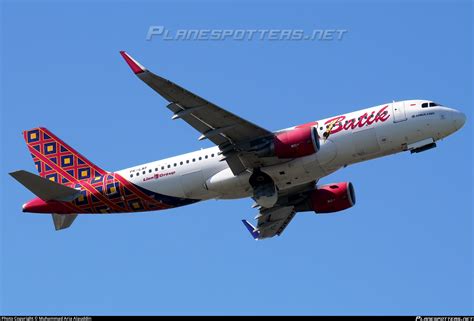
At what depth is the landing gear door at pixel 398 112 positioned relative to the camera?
5528 cm

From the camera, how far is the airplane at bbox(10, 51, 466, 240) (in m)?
54.3

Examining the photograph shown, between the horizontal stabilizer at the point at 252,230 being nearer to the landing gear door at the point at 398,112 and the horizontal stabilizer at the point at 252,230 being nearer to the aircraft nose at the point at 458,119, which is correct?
the landing gear door at the point at 398,112

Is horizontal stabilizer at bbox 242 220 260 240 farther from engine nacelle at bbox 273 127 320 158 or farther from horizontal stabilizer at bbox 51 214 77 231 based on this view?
horizontal stabilizer at bbox 51 214 77 231

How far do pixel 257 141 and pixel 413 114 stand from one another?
912cm

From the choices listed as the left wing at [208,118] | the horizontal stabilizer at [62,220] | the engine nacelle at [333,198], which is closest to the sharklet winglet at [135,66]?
the left wing at [208,118]

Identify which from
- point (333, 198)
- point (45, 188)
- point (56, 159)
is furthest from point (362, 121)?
point (56, 159)

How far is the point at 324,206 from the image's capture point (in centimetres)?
6178

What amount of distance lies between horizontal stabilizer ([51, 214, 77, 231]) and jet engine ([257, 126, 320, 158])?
44.8ft

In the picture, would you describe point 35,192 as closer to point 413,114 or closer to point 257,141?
point 257,141

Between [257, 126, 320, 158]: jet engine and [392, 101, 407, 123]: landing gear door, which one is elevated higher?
[392, 101, 407, 123]: landing gear door

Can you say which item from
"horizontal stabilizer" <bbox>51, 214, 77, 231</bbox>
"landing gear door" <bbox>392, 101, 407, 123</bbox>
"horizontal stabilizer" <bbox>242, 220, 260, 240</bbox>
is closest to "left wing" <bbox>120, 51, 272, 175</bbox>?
"landing gear door" <bbox>392, 101, 407, 123</bbox>

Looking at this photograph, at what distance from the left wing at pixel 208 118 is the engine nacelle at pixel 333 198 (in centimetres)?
769

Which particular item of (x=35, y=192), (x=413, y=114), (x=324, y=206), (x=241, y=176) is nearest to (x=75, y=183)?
(x=35, y=192)

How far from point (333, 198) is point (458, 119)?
33.2 ft
